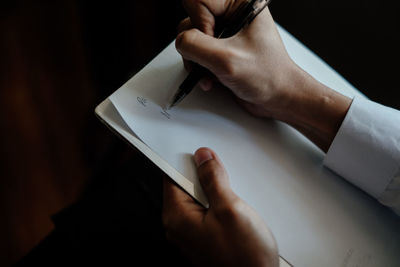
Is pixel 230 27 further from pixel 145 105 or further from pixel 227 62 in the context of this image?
pixel 145 105

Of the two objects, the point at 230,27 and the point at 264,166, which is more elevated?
the point at 230,27

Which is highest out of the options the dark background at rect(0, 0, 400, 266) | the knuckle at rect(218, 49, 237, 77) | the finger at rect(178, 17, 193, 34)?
the finger at rect(178, 17, 193, 34)

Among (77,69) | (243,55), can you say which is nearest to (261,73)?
(243,55)

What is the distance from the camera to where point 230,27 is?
467 millimetres

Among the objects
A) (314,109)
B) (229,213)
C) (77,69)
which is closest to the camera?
(229,213)

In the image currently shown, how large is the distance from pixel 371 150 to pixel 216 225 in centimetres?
24

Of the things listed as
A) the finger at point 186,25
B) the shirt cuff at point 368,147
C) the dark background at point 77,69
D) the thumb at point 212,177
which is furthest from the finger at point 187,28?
the dark background at point 77,69

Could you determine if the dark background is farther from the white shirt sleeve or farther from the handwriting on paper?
the handwriting on paper

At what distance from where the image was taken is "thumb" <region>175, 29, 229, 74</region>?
17.1 inches

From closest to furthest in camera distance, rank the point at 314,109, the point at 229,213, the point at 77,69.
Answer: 1. the point at 229,213
2. the point at 314,109
3. the point at 77,69

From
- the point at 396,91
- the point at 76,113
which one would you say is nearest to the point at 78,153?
the point at 76,113

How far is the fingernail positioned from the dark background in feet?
1.65

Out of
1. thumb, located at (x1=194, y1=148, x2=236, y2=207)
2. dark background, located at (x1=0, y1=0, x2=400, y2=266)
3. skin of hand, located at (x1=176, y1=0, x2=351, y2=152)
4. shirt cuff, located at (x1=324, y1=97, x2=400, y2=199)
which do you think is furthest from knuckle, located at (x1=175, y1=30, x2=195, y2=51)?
dark background, located at (x1=0, y1=0, x2=400, y2=266)

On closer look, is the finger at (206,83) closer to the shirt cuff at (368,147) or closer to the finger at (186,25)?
the finger at (186,25)
